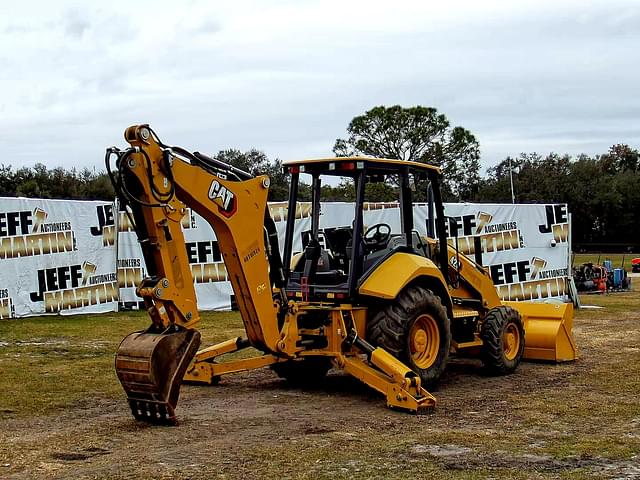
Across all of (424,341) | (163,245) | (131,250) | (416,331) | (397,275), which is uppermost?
(131,250)

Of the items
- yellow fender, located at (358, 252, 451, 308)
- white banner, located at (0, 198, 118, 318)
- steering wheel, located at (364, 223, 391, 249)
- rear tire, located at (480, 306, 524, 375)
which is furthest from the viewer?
white banner, located at (0, 198, 118, 318)

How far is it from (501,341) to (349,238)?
2.45 metres

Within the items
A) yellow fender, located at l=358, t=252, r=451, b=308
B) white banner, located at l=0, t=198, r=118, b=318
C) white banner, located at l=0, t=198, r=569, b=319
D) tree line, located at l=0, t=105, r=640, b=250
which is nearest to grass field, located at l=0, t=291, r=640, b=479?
yellow fender, located at l=358, t=252, r=451, b=308

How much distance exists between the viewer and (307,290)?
10047mm

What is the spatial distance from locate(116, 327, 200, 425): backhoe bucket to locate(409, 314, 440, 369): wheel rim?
2884 millimetres

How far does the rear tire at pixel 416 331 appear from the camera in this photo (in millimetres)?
9711

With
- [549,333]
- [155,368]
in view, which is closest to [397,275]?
[155,368]

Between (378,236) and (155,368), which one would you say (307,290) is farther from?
(155,368)

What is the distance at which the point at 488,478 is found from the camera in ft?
21.0

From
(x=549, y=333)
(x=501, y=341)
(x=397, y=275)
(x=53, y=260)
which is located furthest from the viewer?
(x=53, y=260)

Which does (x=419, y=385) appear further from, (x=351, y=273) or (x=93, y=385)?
(x=93, y=385)

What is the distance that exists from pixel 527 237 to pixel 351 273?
12605 millimetres

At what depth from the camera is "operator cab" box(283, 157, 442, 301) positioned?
9930 millimetres

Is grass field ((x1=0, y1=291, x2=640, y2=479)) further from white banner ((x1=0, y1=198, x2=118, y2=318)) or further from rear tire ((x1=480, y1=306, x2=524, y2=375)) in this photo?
white banner ((x1=0, y1=198, x2=118, y2=318))
